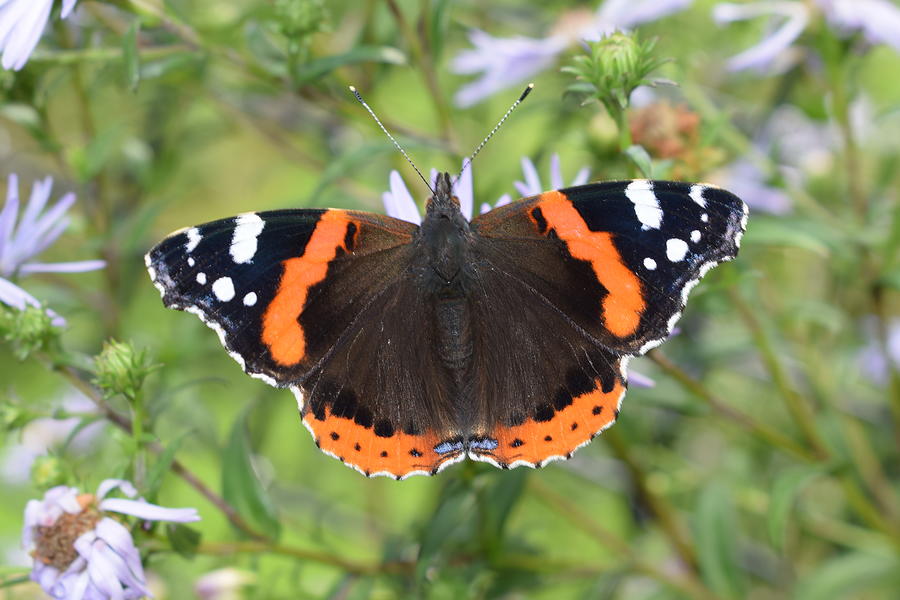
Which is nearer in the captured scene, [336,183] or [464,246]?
[464,246]

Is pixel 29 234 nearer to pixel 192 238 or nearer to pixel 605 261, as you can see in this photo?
pixel 192 238

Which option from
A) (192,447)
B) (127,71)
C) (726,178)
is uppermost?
(726,178)

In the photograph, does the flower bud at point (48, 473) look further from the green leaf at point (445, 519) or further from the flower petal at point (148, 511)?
the green leaf at point (445, 519)

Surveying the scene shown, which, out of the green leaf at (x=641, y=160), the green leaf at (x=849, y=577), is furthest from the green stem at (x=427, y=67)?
the green leaf at (x=849, y=577)

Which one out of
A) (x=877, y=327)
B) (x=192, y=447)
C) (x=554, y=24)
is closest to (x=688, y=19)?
(x=554, y=24)

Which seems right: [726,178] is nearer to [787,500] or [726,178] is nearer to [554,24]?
[554,24]

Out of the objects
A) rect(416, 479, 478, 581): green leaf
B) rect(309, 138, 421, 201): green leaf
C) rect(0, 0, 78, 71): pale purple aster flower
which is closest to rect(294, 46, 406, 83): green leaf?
rect(309, 138, 421, 201): green leaf
